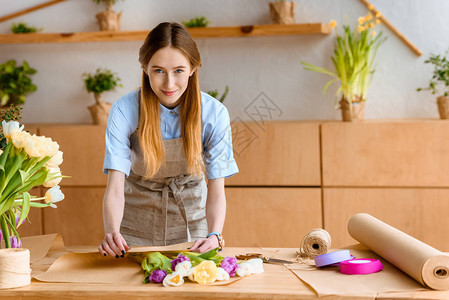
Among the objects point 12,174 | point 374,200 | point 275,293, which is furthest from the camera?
point 374,200

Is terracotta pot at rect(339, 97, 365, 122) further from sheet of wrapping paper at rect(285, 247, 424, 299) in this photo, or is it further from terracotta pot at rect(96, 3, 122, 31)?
sheet of wrapping paper at rect(285, 247, 424, 299)

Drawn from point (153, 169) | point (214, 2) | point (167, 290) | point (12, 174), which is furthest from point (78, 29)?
point (167, 290)

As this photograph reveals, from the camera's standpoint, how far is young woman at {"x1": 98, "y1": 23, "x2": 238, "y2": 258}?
1956 millimetres

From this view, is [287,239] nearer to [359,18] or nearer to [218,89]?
[218,89]

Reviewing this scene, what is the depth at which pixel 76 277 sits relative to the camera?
156cm

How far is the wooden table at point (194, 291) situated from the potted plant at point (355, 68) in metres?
2.08

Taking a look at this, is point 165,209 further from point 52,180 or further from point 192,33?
point 192,33

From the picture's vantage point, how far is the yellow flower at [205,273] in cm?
A: 147

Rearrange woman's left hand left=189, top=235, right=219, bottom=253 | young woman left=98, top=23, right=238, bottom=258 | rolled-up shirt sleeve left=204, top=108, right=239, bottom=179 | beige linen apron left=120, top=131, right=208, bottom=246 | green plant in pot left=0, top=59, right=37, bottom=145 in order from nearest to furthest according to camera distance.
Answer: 1. woman's left hand left=189, top=235, right=219, bottom=253
2. young woman left=98, top=23, right=238, bottom=258
3. rolled-up shirt sleeve left=204, top=108, right=239, bottom=179
4. beige linen apron left=120, top=131, right=208, bottom=246
5. green plant in pot left=0, top=59, right=37, bottom=145

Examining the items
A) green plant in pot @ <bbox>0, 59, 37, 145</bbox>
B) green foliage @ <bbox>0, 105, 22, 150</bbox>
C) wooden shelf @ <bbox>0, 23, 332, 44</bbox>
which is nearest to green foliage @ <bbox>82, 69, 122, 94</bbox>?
wooden shelf @ <bbox>0, 23, 332, 44</bbox>

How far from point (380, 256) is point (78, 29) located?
9.53ft

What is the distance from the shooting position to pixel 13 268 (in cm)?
148

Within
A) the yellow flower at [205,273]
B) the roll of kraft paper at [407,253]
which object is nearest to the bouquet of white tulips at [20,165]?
the yellow flower at [205,273]

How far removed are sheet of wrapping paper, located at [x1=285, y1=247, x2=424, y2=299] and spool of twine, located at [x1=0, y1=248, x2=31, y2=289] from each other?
0.69 meters
